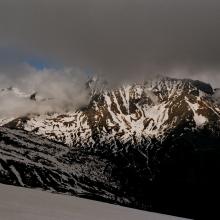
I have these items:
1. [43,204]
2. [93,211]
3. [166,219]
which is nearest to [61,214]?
[43,204]

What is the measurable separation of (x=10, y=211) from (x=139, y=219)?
7.28m

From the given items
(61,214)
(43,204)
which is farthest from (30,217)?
(43,204)

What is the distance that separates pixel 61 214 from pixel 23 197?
3.58m

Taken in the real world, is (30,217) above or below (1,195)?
below

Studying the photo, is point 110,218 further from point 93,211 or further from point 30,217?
Result: point 30,217

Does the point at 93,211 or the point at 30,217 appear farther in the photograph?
the point at 93,211

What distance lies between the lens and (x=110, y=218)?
62.8ft

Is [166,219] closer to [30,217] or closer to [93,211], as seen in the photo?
[93,211]

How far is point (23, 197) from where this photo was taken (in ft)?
65.6

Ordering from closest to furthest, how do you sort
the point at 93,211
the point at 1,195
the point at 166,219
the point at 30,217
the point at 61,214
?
the point at 30,217 < the point at 61,214 < the point at 1,195 < the point at 93,211 < the point at 166,219

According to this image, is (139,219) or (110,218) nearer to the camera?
(110,218)

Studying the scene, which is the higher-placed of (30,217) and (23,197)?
(23,197)

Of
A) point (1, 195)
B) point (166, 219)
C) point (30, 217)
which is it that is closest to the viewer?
point (30, 217)

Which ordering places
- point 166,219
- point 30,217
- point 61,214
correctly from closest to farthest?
point 30,217
point 61,214
point 166,219
